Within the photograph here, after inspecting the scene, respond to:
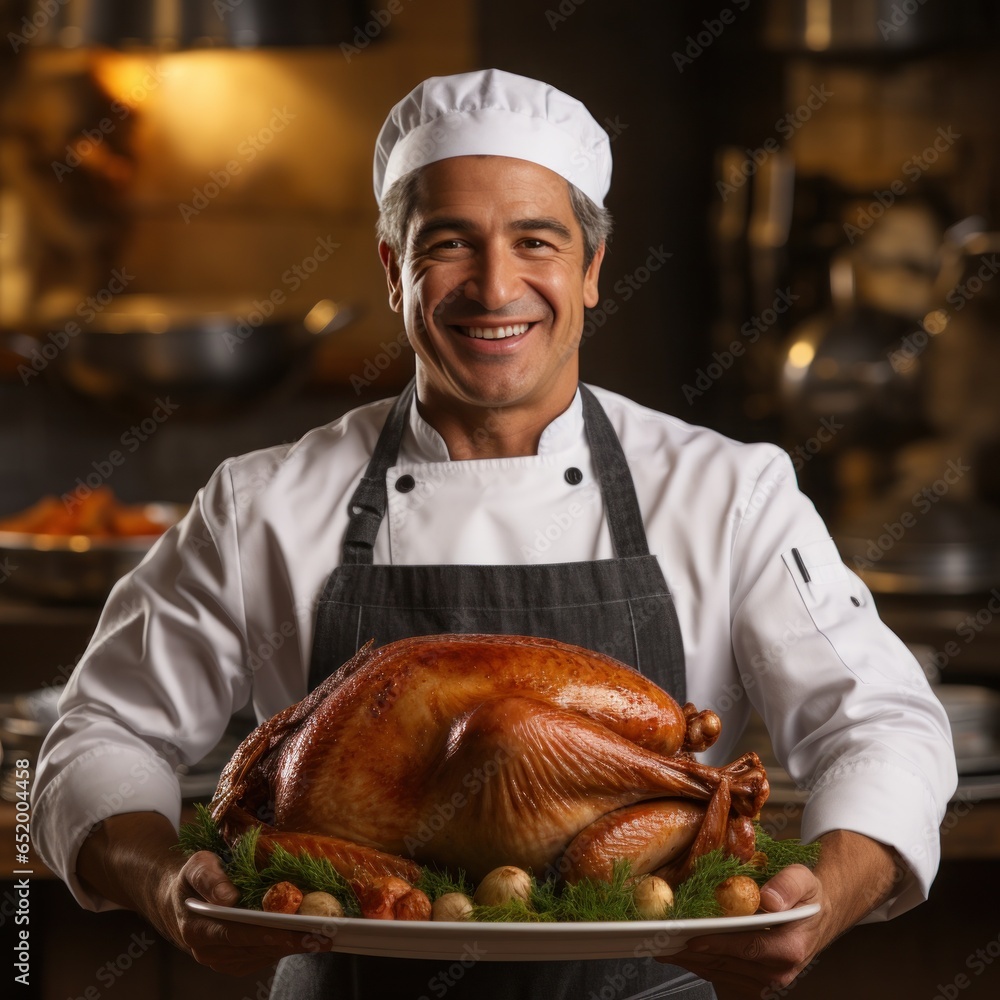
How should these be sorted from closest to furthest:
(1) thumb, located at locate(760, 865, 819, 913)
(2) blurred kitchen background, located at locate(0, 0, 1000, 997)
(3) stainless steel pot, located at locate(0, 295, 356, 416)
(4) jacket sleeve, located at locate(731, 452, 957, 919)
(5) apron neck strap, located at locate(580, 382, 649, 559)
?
(1) thumb, located at locate(760, 865, 819, 913) < (4) jacket sleeve, located at locate(731, 452, 957, 919) < (5) apron neck strap, located at locate(580, 382, 649, 559) < (3) stainless steel pot, located at locate(0, 295, 356, 416) < (2) blurred kitchen background, located at locate(0, 0, 1000, 997)

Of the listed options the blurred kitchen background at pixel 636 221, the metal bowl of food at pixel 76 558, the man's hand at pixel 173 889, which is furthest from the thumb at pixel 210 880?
the blurred kitchen background at pixel 636 221

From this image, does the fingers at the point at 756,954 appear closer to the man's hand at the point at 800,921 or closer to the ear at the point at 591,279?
the man's hand at the point at 800,921

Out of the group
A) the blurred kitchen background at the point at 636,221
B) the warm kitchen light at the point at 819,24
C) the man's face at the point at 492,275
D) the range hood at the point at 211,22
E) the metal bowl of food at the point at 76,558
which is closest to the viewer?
the man's face at the point at 492,275

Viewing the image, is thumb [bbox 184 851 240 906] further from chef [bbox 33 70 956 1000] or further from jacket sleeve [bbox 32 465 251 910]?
jacket sleeve [bbox 32 465 251 910]

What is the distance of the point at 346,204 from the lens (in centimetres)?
393

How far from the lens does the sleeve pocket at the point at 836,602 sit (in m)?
1.62

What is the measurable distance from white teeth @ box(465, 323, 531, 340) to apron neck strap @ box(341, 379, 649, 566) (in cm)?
22

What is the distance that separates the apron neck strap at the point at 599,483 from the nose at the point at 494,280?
0.25 meters

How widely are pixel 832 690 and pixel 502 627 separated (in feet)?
1.28

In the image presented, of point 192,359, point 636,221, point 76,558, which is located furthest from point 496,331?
point 636,221

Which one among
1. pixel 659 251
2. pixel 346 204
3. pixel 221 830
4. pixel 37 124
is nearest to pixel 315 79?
pixel 346 204

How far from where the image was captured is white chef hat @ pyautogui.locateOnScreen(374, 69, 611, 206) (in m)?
1.67

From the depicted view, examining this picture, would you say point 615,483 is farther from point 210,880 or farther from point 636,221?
point 636,221

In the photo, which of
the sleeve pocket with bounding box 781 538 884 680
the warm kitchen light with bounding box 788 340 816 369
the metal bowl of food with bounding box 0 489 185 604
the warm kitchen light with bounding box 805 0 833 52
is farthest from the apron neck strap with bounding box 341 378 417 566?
the warm kitchen light with bounding box 805 0 833 52
